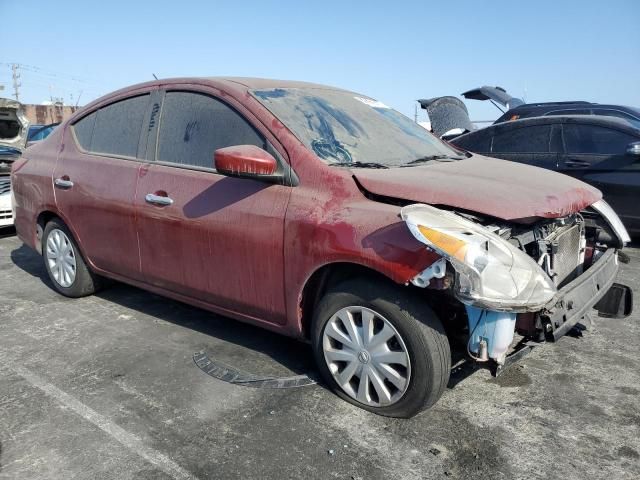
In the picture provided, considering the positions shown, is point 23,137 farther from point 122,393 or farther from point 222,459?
point 222,459

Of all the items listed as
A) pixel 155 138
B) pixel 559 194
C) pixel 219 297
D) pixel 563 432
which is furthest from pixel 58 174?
pixel 563 432

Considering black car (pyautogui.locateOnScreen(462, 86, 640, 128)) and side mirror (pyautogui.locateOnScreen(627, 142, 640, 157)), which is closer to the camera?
side mirror (pyautogui.locateOnScreen(627, 142, 640, 157))

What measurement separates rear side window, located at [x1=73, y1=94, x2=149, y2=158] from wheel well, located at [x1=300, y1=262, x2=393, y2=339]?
1719 mm

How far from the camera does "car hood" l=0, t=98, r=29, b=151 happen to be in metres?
7.58

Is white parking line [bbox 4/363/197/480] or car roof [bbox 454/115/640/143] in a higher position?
car roof [bbox 454/115/640/143]

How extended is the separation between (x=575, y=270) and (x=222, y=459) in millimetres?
2354

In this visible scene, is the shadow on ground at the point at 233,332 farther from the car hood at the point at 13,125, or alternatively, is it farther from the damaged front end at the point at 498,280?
the car hood at the point at 13,125

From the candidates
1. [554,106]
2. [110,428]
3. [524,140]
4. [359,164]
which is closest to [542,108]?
[554,106]

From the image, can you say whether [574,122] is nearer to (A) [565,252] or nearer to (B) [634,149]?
(B) [634,149]

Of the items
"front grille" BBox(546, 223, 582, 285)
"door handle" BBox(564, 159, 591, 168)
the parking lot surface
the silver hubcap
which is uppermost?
"door handle" BBox(564, 159, 591, 168)

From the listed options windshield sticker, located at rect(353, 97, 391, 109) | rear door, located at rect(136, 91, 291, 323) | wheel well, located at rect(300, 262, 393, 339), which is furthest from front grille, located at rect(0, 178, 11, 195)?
wheel well, located at rect(300, 262, 393, 339)

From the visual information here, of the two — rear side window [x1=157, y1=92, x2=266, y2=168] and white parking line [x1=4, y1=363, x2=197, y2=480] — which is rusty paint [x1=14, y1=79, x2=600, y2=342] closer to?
rear side window [x1=157, y1=92, x2=266, y2=168]

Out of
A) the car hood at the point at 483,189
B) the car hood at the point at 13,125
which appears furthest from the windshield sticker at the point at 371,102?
the car hood at the point at 13,125

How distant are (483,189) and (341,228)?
0.74m
